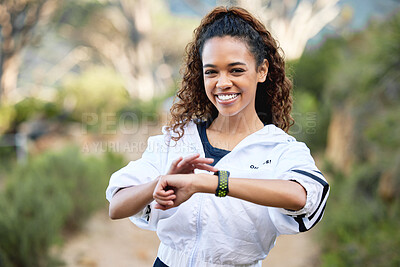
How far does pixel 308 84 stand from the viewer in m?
11.2

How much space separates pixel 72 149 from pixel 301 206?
5482mm

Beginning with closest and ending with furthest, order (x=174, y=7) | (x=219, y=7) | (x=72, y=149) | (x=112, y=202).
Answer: (x=112, y=202)
(x=219, y=7)
(x=72, y=149)
(x=174, y=7)

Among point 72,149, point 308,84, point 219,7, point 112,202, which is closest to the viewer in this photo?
point 112,202

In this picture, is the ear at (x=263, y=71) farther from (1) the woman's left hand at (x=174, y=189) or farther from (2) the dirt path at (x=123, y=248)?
(2) the dirt path at (x=123, y=248)

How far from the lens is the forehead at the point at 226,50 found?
1457mm

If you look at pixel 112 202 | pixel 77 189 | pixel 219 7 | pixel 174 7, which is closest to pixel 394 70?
pixel 219 7

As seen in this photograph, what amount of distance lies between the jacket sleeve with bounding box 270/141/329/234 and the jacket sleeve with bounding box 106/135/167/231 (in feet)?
1.34

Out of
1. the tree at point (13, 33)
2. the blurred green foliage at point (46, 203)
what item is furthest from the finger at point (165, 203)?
the tree at point (13, 33)

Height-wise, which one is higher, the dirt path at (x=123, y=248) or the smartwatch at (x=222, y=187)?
the smartwatch at (x=222, y=187)

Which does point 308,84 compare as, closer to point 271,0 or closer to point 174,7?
point 271,0

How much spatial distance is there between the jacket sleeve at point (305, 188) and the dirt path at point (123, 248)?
3.73 m

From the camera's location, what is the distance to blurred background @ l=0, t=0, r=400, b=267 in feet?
11.9

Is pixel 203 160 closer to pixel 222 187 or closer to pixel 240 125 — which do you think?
pixel 222 187

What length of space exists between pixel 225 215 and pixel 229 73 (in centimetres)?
47
